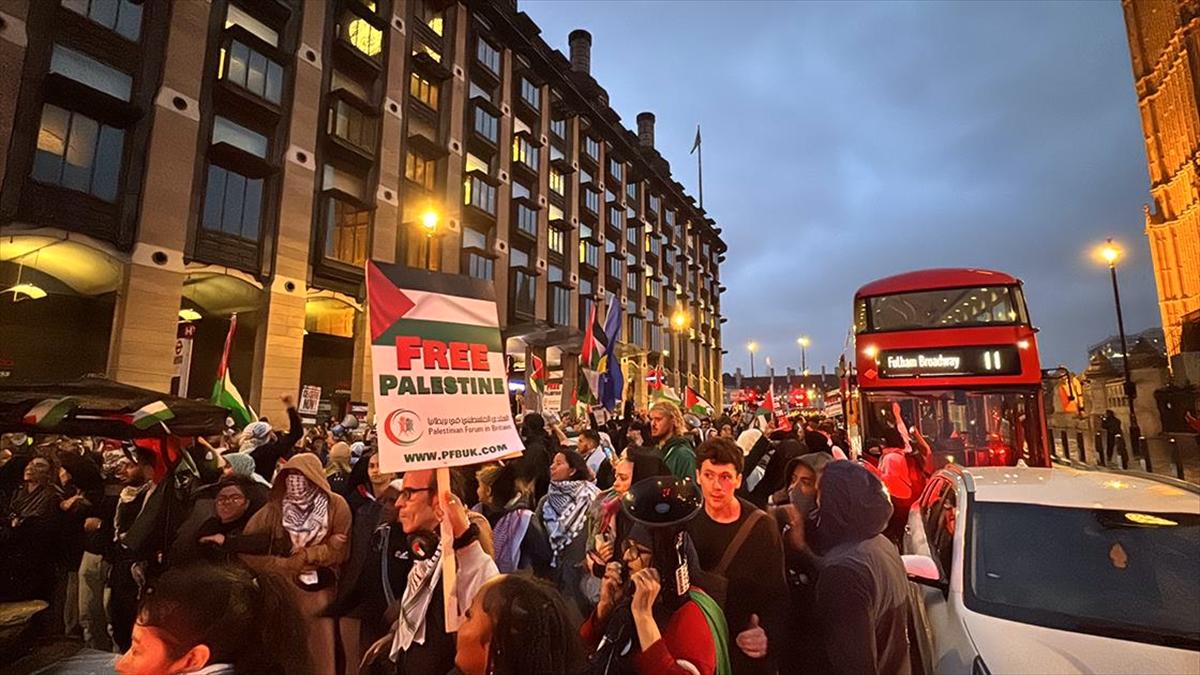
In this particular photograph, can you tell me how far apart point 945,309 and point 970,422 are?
2089mm

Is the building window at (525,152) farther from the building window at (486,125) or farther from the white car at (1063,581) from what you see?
the white car at (1063,581)

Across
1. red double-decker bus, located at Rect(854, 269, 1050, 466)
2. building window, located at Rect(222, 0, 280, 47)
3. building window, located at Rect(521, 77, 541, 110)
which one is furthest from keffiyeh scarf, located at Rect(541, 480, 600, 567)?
building window, located at Rect(521, 77, 541, 110)

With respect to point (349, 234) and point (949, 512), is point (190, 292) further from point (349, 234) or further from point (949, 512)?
point (949, 512)

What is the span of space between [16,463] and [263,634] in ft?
27.1

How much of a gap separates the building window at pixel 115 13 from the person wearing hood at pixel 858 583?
22.9 meters

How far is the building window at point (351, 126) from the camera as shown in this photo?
901 inches

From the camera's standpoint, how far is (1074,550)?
320 centimetres

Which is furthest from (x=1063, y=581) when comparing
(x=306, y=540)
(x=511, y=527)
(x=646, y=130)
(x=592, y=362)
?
(x=646, y=130)

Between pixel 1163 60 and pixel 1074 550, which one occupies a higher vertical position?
pixel 1163 60

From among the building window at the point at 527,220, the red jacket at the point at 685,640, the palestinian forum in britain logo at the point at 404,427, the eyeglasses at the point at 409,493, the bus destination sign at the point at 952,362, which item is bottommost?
the red jacket at the point at 685,640

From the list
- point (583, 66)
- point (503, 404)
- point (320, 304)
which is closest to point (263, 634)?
point (503, 404)

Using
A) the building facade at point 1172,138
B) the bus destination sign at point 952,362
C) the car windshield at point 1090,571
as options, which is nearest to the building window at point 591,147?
the bus destination sign at point 952,362

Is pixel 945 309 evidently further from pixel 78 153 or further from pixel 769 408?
pixel 78 153

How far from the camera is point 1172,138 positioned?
4134cm
